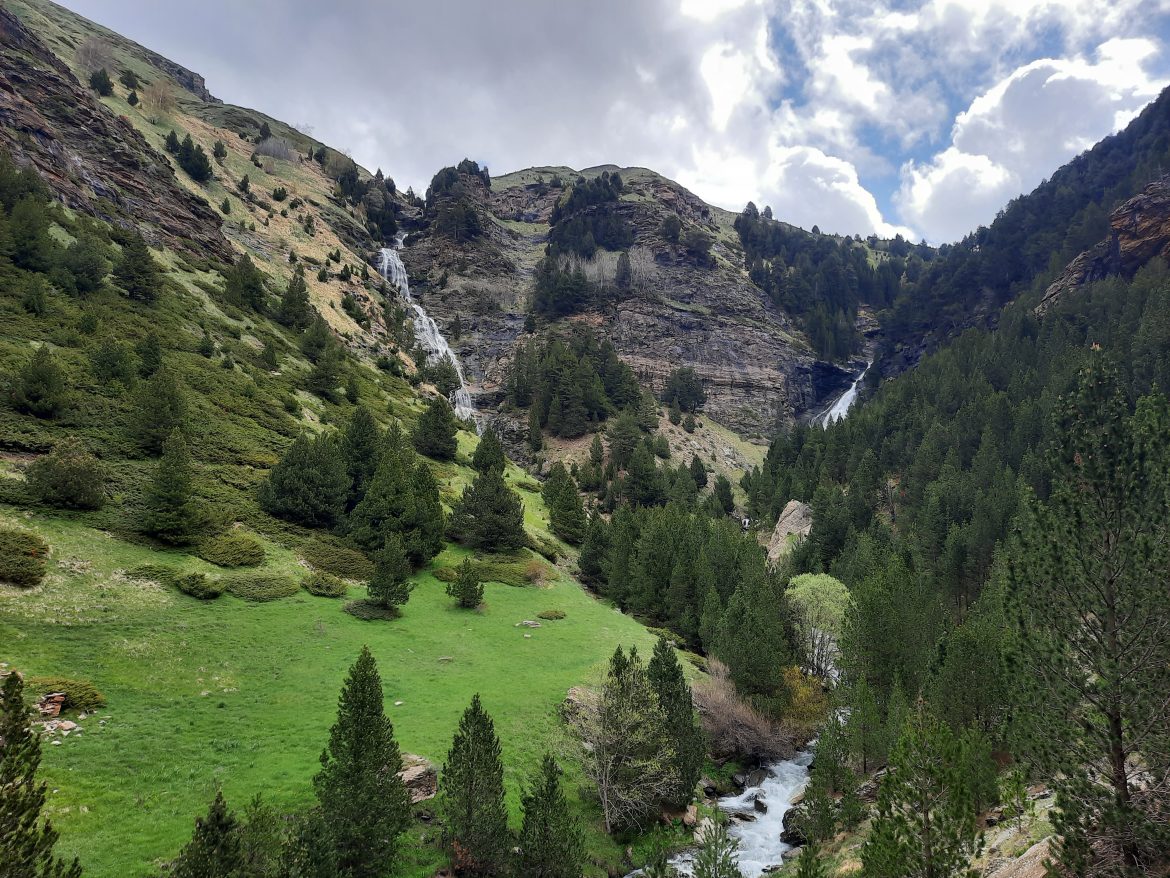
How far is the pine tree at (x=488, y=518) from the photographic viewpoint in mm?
55875

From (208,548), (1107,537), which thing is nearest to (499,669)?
(208,548)

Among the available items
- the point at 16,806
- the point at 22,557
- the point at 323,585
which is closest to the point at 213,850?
the point at 16,806

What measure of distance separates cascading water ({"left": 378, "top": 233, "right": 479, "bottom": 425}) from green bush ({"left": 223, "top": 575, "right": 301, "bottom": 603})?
7884 cm

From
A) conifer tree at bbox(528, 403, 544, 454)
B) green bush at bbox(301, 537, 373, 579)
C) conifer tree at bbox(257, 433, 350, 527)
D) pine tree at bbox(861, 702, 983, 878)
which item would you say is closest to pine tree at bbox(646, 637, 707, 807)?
pine tree at bbox(861, 702, 983, 878)

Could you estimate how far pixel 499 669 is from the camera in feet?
114

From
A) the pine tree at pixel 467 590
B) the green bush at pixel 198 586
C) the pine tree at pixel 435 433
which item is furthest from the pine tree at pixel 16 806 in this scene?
the pine tree at pixel 435 433

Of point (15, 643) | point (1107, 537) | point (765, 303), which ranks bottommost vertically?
point (15, 643)

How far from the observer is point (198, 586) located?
3027 centimetres

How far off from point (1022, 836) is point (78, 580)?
39.2 metres

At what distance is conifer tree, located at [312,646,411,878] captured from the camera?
1747 cm

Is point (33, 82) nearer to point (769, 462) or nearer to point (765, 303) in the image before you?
point (769, 462)

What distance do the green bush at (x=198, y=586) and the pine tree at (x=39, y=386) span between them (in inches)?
668

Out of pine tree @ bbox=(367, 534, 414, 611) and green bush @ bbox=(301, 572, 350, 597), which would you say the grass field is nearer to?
green bush @ bbox=(301, 572, 350, 597)

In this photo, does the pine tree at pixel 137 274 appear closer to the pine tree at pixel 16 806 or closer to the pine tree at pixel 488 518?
the pine tree at pixel 488 518
